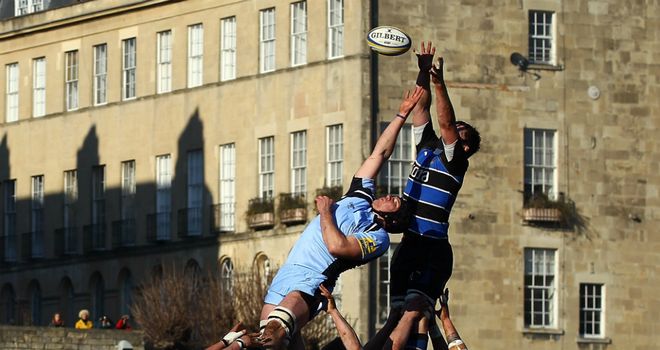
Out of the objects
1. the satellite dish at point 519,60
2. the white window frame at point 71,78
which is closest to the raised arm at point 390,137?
the satellite dish at point 519,60

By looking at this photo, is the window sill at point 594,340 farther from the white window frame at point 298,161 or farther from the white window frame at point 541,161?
the white window frame at point 298,161

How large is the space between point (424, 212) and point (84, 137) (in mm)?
54048

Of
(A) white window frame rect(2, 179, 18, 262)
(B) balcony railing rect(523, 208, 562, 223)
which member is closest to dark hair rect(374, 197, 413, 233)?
(B) balcony railing rect(523, 208, 562, 223)

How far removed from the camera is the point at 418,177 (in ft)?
79.0

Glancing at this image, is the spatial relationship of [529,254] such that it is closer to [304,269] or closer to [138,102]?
[138,102]

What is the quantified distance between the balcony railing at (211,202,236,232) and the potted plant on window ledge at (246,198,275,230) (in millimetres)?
1176

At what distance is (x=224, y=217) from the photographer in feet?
232

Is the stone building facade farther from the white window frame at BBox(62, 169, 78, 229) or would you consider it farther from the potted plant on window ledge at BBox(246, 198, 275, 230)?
the white window frame at BBox(62, 169, 78, 229)

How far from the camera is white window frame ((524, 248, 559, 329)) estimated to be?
6719cm

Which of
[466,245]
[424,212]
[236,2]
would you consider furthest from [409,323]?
[236,2]

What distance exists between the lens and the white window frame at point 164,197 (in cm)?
7344

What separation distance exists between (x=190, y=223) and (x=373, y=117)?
848cm

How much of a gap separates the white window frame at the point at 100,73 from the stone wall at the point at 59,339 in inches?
850

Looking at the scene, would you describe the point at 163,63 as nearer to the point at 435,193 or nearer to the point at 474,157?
the point at 474,157
